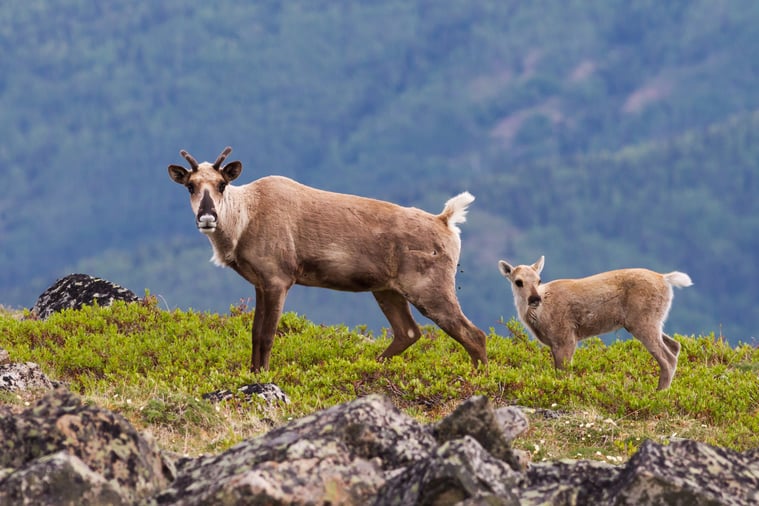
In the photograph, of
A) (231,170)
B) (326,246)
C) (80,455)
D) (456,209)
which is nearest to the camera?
(80,455)

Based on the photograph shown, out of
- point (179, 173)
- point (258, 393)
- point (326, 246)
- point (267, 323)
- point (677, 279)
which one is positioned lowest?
point (258, 393)

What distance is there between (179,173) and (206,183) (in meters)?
0.62

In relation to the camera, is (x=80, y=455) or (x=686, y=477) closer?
(x=686, y=477)

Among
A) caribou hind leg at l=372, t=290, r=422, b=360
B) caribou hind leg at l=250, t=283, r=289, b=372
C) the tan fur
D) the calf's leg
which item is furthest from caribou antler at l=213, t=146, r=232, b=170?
the calf's leg

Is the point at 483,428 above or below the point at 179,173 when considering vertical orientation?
below

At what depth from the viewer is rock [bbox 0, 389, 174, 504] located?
5957mm

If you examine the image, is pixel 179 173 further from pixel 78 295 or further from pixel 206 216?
pixel 78 295

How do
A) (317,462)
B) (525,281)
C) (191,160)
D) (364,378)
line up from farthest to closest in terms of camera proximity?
1. (525,281)
2. (191,160)
3. (364,378)
4. (317,462)

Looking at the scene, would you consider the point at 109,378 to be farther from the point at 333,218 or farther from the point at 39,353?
the point at 333,218

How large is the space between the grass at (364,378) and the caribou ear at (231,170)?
284cm

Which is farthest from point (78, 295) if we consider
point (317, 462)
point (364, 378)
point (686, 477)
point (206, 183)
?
point (686, 477)

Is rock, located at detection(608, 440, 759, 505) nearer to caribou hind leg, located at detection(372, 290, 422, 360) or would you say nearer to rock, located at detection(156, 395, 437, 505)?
rock, located at detection(156, 395, 437, 505)

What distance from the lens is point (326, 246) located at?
1544 cm

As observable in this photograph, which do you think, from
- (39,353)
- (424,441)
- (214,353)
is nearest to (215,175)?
(214,353)
